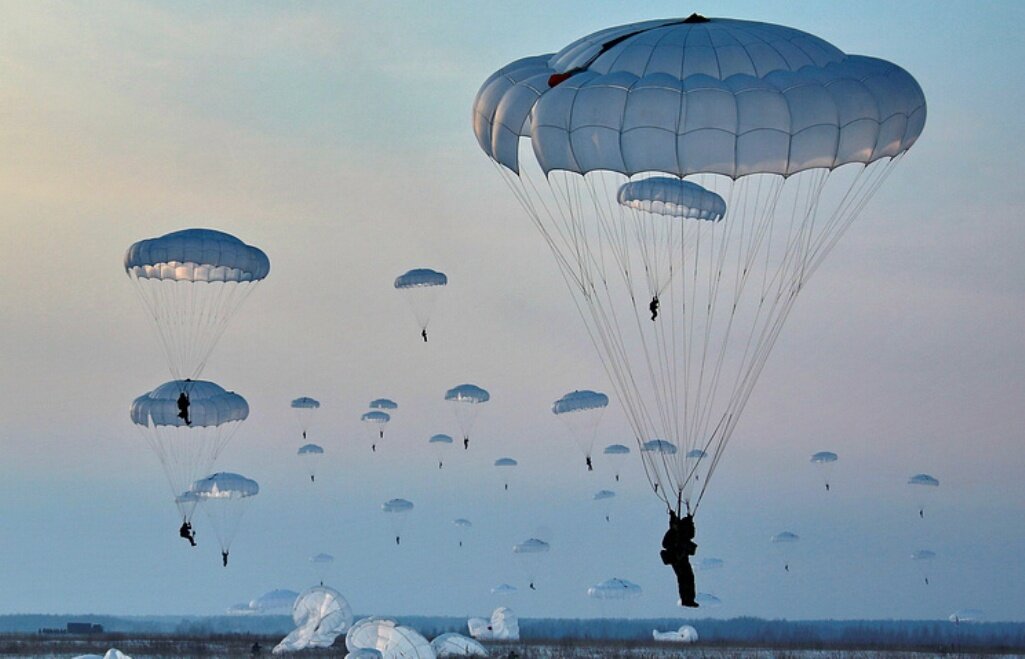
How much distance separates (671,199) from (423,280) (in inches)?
842

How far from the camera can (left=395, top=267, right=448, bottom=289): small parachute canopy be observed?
194 ft

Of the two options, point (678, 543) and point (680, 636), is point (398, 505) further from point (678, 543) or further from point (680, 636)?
point (678, 543)

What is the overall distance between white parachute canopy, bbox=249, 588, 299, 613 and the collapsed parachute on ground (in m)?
7.16

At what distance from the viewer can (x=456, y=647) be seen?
39.4m

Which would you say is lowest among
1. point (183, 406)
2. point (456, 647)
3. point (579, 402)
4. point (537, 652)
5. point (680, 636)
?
point (456, 647)

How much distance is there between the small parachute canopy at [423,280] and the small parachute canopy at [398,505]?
11.1 metres

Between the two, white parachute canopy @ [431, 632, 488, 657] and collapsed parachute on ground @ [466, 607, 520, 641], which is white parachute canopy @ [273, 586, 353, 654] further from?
collapsed parachute on ground @ [466, 607, 520, 641]

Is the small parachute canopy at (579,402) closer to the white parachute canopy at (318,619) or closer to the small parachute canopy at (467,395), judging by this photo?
the small parachute canopy at (467,395)

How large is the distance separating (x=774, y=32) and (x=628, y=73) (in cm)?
309

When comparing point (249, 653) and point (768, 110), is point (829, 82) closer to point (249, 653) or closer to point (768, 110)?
point (768, 110)

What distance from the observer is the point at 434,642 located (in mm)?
39406

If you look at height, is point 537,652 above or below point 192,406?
below


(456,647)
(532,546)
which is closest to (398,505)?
(532,546)

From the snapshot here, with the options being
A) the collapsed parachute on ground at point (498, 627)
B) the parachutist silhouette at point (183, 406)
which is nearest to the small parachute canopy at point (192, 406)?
the parachutist silhouette at point (183, 406)
